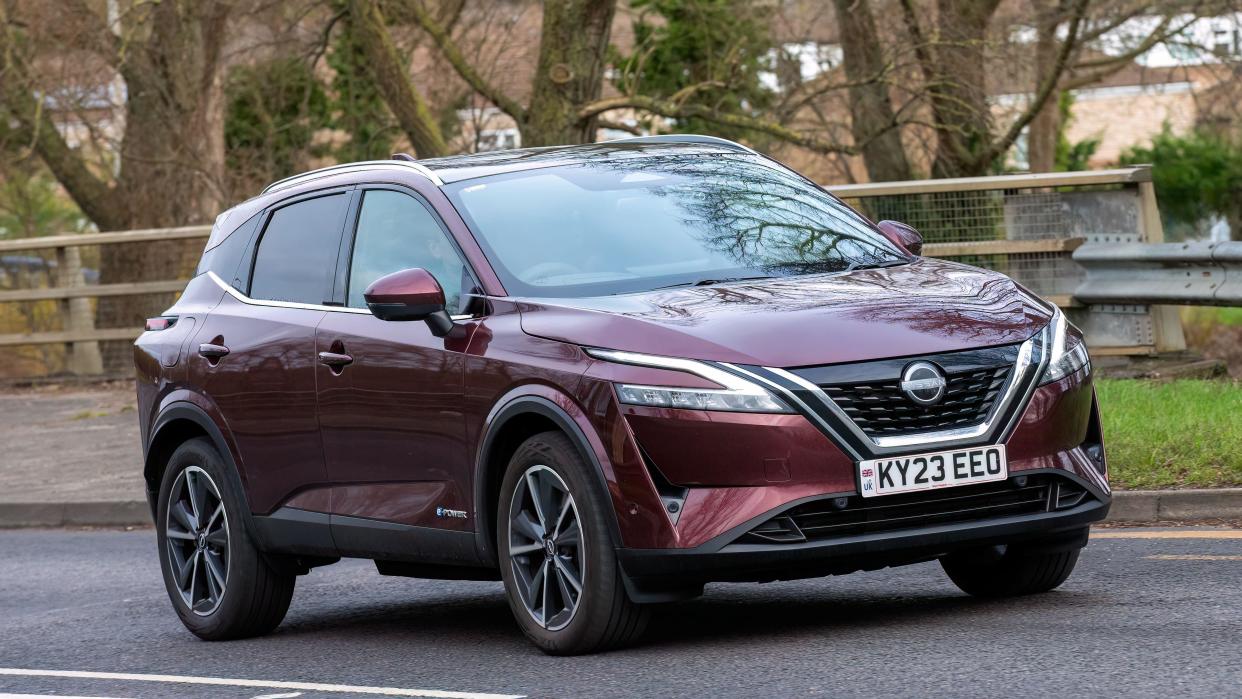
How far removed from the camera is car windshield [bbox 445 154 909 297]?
7.14 meters

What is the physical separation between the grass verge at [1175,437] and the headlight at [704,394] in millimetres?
4116

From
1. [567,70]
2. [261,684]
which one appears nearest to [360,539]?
[261,684]

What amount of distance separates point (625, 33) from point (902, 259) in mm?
31825

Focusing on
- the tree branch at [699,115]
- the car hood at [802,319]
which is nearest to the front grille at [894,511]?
the car hood at [802,319]

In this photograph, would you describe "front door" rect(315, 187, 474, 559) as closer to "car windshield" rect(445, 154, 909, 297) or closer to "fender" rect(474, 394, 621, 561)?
"fender" rect(474, 394, 621, 561)

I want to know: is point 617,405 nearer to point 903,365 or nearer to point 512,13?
point 903,365

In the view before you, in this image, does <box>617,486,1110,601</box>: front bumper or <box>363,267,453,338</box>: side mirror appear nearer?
<box>617,486,1110,601</box>: front bumper

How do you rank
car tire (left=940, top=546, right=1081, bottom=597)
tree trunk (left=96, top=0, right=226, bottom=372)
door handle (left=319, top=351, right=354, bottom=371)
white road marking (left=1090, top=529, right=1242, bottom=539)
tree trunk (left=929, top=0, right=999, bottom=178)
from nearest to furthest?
car tire (left=940, top=546, right=1081, bottom=597) → door handle (left=319, top=351, right=354, bottom=371) → white road marking (left=1090, top=529, right=1242, bottom=539) → tree trunk (left=929, top=0, right=999, bottom=178) → tree trunk (left=96, top=0, right=226, bottom=372)

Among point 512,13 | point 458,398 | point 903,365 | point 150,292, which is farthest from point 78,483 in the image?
point 512,13

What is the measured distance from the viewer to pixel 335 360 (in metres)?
7.64

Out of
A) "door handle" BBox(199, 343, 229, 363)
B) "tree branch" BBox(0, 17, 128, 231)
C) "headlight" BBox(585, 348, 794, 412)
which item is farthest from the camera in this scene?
"tree branch" BBox(0, 17, 128, 231)

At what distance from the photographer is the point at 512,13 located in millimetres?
26125

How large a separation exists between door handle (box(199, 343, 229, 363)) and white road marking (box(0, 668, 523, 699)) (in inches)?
56.8

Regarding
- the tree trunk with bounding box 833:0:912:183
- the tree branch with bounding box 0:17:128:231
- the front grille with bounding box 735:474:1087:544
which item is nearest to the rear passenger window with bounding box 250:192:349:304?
the front grille with bounding box 735:474:1087:544
